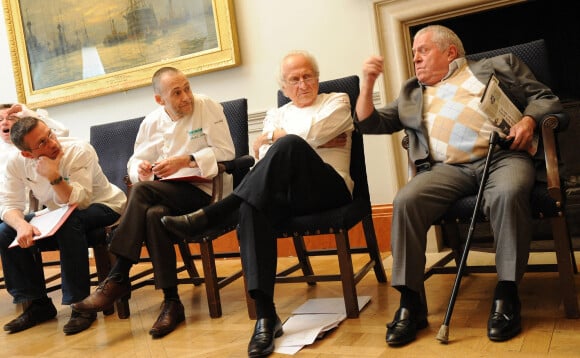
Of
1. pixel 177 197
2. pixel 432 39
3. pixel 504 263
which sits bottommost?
pixel 504 263

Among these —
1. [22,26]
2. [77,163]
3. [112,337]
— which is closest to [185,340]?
[112,337]

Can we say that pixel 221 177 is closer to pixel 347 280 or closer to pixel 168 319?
pixel 168 319

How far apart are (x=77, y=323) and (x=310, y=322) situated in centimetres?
106

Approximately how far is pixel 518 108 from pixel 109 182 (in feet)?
6.56

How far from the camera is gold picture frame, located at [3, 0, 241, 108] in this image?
3.78m

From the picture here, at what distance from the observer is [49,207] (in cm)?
294

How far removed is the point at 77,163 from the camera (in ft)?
9.29

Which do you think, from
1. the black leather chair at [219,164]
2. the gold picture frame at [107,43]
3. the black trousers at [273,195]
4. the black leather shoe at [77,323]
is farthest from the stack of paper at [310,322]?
the gold picture frame at [107,43]

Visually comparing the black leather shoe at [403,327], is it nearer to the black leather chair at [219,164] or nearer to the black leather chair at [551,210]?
the black leather chair at [551,210]

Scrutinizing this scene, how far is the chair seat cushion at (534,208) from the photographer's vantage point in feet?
6.39

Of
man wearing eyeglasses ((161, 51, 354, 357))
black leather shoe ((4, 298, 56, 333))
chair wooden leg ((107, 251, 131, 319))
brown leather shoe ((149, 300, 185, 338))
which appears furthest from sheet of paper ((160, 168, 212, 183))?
black leather shoe ((4, 298, 56, 333))

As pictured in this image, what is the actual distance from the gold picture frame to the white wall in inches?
3.2

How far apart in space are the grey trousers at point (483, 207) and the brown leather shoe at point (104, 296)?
1.13 metres

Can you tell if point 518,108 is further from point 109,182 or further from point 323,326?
point 109,182
